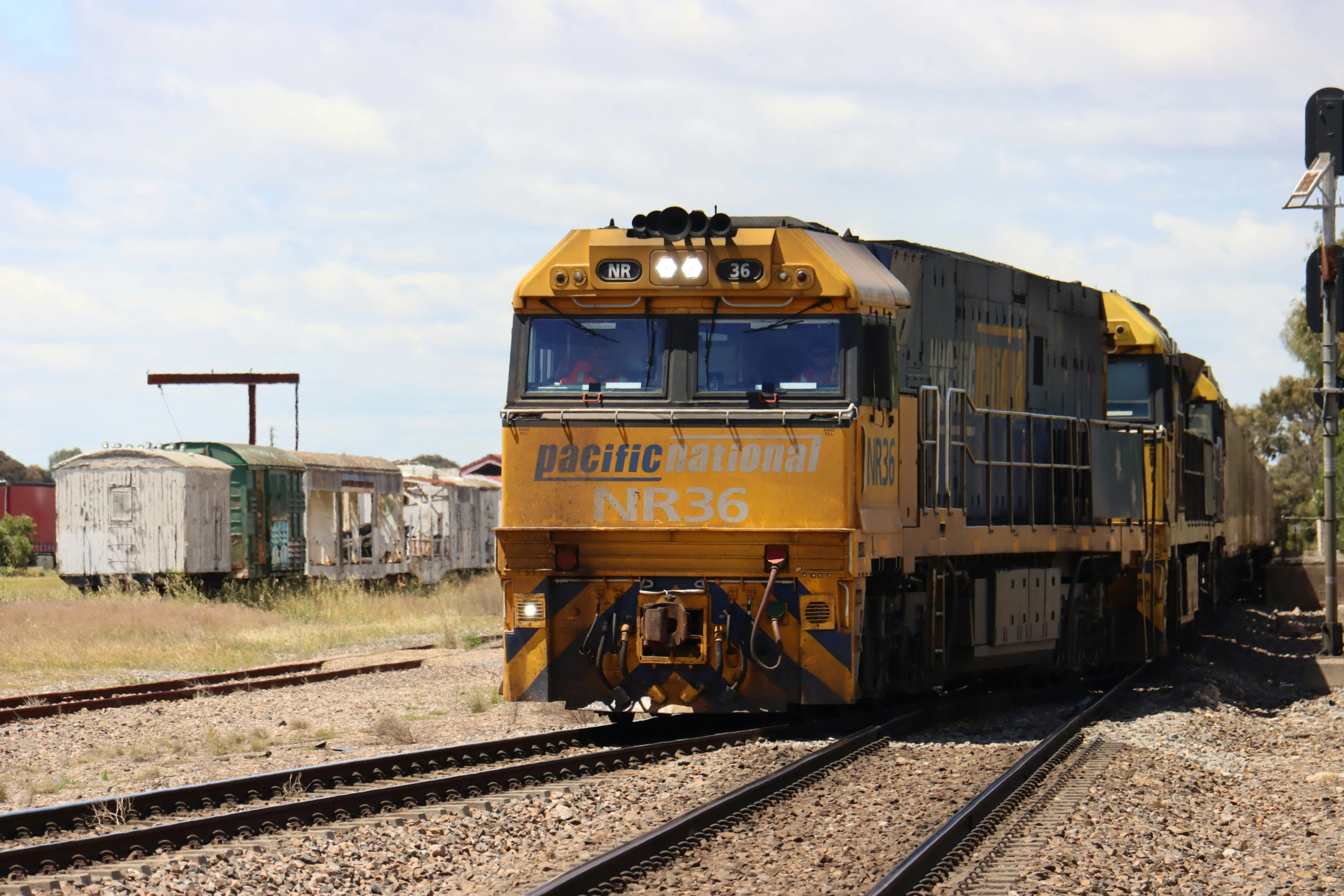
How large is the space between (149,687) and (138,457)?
15.1 meters

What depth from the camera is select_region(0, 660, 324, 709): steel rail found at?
1455cm

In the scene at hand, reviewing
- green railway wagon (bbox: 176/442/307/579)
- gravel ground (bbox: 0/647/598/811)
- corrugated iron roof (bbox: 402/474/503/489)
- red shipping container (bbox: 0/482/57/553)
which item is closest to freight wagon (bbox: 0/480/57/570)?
red shipping container (bbox: 0/482/57/553)

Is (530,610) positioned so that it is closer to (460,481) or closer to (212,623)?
(212,623)

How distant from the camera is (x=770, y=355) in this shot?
33.8ft

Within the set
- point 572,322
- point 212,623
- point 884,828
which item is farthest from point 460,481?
point 884,828

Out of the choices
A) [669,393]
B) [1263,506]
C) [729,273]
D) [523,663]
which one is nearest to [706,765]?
[523,663]

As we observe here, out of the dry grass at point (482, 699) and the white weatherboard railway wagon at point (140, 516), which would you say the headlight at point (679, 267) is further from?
the white weatherboard railway wagon at point (140, 516)

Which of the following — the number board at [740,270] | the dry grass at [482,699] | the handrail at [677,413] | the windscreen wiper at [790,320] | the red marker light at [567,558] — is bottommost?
the dry grass at [482,699]

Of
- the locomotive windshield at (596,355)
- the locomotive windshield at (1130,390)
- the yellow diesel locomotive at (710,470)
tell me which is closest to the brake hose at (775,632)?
the yellow diesel locomotive at (710,470)

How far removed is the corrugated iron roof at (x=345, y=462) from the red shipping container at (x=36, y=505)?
23.6 meters

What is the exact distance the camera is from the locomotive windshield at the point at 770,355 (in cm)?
1019

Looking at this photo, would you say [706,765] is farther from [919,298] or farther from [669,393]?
[919,298]

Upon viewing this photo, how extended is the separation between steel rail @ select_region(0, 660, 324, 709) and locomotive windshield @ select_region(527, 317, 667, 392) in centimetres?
632

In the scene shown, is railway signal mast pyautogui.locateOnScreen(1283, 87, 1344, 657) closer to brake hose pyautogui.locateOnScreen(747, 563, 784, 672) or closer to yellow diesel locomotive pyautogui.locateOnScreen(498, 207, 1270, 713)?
yellow diesel locomotive pyautogui.locateOnScreen(498, 207, 1270, 713)
